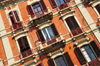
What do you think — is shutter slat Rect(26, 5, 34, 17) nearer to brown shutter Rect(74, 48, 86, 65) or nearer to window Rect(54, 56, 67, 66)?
window Rect(54, 56, 67, 66)

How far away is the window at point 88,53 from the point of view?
1358 centimetres

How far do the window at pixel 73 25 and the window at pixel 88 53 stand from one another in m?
2.00

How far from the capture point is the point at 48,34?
A: 1577 centimetres

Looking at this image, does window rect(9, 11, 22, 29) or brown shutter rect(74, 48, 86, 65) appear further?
window rect(9, 11, 22, 29)

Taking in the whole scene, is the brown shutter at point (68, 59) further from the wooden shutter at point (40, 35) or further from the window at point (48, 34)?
the wooden shutter at point (40, 35)

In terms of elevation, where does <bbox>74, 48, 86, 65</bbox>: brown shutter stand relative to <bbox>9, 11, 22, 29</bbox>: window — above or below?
below

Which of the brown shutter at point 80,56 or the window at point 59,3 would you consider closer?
the brown shutter at point 80,56

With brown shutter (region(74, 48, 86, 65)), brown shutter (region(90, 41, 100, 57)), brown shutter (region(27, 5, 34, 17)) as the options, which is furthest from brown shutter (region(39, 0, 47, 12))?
brown shutter (region(90, 41, 100, 57))

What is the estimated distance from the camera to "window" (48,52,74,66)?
536 inches

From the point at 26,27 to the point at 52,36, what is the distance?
12.2 feet

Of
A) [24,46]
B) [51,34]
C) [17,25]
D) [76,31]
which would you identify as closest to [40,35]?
[51,34]

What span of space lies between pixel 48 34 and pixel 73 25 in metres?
3.15

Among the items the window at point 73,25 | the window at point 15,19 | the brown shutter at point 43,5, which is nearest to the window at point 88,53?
the window at point 73,25

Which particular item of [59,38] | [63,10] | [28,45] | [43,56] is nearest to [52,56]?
[43,56]
